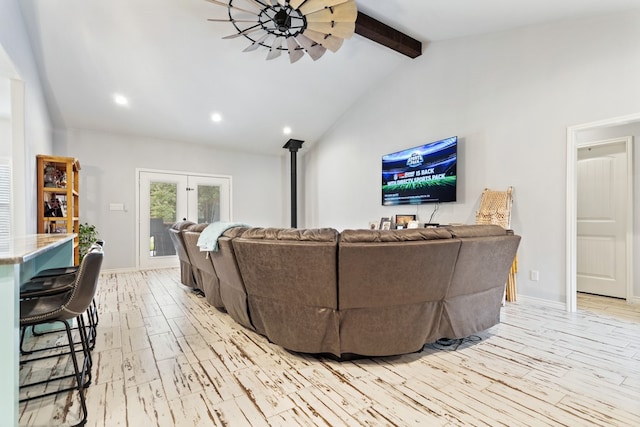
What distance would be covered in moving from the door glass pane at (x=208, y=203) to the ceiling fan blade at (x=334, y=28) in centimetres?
435

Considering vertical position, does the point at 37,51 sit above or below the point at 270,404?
above

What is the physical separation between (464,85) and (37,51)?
5.29 m

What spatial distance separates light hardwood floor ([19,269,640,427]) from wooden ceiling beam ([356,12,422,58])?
3.65 meters

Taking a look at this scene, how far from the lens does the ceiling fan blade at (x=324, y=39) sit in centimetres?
311

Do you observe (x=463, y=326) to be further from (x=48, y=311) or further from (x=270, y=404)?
(x=48, y=311)

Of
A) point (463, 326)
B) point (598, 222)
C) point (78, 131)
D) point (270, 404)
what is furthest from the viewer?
point (78, 131)

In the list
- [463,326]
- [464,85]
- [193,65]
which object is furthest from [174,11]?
[463,326]

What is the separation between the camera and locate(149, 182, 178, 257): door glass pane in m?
5.84

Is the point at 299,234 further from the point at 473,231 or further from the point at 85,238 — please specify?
the point at 85,238

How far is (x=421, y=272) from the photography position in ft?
6.32

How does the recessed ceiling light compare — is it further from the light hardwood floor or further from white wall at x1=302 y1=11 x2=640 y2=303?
white wall at x1=302 y1=11 x2=640 y2=303

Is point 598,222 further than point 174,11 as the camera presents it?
Yes

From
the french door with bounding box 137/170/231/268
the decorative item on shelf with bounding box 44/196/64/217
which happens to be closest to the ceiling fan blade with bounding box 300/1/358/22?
the decorative item on shelf with bounding box 44/196/64/217

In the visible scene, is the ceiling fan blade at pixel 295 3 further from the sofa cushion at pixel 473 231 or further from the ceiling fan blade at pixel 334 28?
the sofa cushion at pixel 473 231
